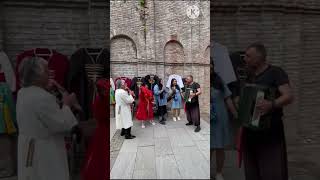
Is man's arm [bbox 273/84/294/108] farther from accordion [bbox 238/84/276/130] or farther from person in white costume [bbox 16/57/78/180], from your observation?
person in white costume [bbox 16/57/78/180]

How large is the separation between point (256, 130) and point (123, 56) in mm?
707

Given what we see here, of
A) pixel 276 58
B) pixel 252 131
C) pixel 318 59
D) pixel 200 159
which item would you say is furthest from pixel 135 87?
pixel 318 59

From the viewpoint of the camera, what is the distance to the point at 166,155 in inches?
41.6

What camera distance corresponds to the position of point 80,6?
5.11 feet

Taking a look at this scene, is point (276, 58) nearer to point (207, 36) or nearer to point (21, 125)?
point (207, 36)

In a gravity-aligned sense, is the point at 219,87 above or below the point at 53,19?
below

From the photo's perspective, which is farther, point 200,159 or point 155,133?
point 200,159

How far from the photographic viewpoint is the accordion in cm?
120

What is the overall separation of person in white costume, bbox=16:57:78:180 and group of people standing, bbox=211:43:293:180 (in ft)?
2.00

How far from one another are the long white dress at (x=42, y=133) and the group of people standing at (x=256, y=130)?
0.61m

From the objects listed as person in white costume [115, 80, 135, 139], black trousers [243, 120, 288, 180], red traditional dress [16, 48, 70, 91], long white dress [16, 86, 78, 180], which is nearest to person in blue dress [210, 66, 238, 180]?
black trousers [243, 120, 288, 180]

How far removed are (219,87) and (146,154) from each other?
39 centimetres

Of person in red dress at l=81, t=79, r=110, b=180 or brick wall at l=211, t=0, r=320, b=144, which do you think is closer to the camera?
person in red dress at l=81, t=79, r=110, b=180
